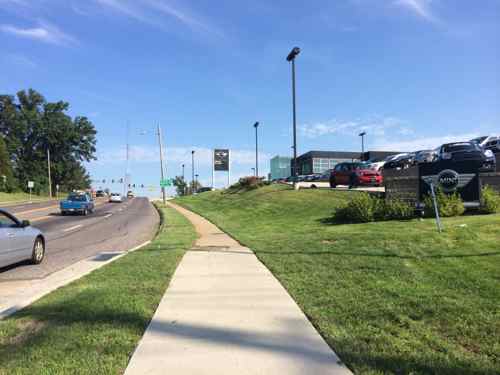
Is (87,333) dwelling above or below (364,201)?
below

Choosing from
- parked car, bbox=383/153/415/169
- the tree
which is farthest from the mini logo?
the tree

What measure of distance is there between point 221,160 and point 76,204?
30194 millimetres

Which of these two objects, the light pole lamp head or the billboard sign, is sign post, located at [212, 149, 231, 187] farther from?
the light pole lamp head

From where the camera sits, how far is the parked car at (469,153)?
21.0 metres

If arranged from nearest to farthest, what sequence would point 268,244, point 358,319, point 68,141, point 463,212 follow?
point 358,319
point 268,244
point 463,212
point 68,141

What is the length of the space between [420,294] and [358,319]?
1.25m

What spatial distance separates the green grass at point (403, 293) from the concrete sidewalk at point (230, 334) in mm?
245

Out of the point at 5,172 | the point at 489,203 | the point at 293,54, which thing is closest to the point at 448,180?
the point at 489,203

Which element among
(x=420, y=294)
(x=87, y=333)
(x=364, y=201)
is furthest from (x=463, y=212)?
(x=87, y=333)

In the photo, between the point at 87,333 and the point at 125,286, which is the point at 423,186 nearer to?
the point at 125,286

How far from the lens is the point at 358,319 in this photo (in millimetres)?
4438

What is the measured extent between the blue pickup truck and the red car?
18072 millimetres

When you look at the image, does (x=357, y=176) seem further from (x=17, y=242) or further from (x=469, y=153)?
(x=17, y=242)

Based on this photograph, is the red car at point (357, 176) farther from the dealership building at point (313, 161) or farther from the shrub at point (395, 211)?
the dealership building at point (313, 161)
